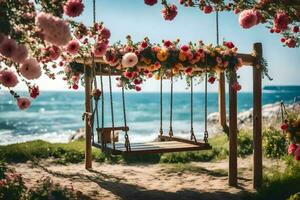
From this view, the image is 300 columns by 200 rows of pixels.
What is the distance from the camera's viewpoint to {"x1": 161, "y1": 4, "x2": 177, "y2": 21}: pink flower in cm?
575

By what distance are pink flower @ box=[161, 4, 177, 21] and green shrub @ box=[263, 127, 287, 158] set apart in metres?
6.17

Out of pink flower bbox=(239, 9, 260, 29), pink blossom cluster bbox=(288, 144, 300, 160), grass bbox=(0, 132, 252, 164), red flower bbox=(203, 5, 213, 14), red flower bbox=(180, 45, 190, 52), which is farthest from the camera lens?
grass bbox=(0, 132, 252, 164)

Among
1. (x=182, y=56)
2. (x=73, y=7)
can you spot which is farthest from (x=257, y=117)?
(x=73, y=7)

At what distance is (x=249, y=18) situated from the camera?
532 cm

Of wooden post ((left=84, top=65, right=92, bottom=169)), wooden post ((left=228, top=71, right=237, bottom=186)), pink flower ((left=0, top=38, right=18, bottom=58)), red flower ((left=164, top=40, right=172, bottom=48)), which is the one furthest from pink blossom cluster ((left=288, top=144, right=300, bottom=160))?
wooden post ((left=84, top=65, right=92, bottom=169))

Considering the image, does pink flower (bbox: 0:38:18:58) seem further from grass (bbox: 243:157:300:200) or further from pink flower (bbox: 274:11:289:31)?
grass (bbox: 243:157:300:200)

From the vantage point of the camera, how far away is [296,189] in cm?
702

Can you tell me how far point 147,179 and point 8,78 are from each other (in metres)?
5.69

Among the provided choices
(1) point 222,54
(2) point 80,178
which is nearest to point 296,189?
(1) point 222,54

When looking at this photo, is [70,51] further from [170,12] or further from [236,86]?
[236,86]

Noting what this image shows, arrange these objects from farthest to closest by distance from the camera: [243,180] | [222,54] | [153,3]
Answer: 1. [243,180]
2. [222,54]
3. [153,3]

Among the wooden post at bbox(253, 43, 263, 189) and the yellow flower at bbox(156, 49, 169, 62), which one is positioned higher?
the yellow flower at bbox(156, 49, 169, 62)

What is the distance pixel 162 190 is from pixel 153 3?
13.7 feet

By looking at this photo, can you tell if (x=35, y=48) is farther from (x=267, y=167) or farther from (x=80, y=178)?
(x=267, y=167)
